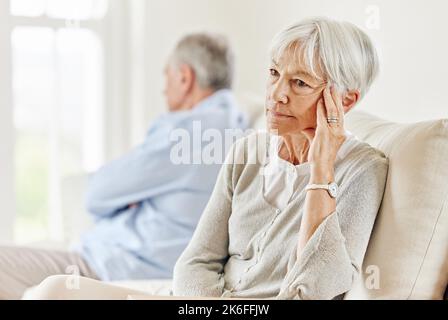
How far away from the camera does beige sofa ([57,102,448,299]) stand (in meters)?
1.56

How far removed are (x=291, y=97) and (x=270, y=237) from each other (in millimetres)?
292

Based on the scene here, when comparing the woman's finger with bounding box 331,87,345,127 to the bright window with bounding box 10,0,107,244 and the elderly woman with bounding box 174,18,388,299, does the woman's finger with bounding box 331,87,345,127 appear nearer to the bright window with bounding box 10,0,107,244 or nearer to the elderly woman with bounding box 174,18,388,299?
the elderly woman with bounding box 174,18,388,299

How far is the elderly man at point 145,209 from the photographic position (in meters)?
2.58

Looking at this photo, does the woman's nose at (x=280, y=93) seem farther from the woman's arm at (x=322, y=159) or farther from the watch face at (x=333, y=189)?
the watch face at (x=333, y=189)

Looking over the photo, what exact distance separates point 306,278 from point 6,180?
2.25 metres

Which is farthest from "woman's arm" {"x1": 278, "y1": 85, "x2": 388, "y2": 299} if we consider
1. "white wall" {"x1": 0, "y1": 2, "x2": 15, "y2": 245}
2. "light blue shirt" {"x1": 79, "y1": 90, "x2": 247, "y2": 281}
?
"white wall" {"x1": 0, "y1": 2, "x2": 15, "y2": 245}

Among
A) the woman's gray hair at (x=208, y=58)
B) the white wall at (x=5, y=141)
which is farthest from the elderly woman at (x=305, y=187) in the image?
the white wall at (x=5, y=141)

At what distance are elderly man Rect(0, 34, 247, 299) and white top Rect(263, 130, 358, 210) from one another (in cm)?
88

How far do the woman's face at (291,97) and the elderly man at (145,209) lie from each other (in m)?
1.00

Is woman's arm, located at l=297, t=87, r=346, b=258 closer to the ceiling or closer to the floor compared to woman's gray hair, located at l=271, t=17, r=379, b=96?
closer to the floor

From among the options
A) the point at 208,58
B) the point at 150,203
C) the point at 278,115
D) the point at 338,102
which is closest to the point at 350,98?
the point at 338,102

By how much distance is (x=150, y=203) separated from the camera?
268 centimetres

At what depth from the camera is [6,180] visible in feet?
11.4

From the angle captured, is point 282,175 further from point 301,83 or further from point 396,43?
point 396,43
